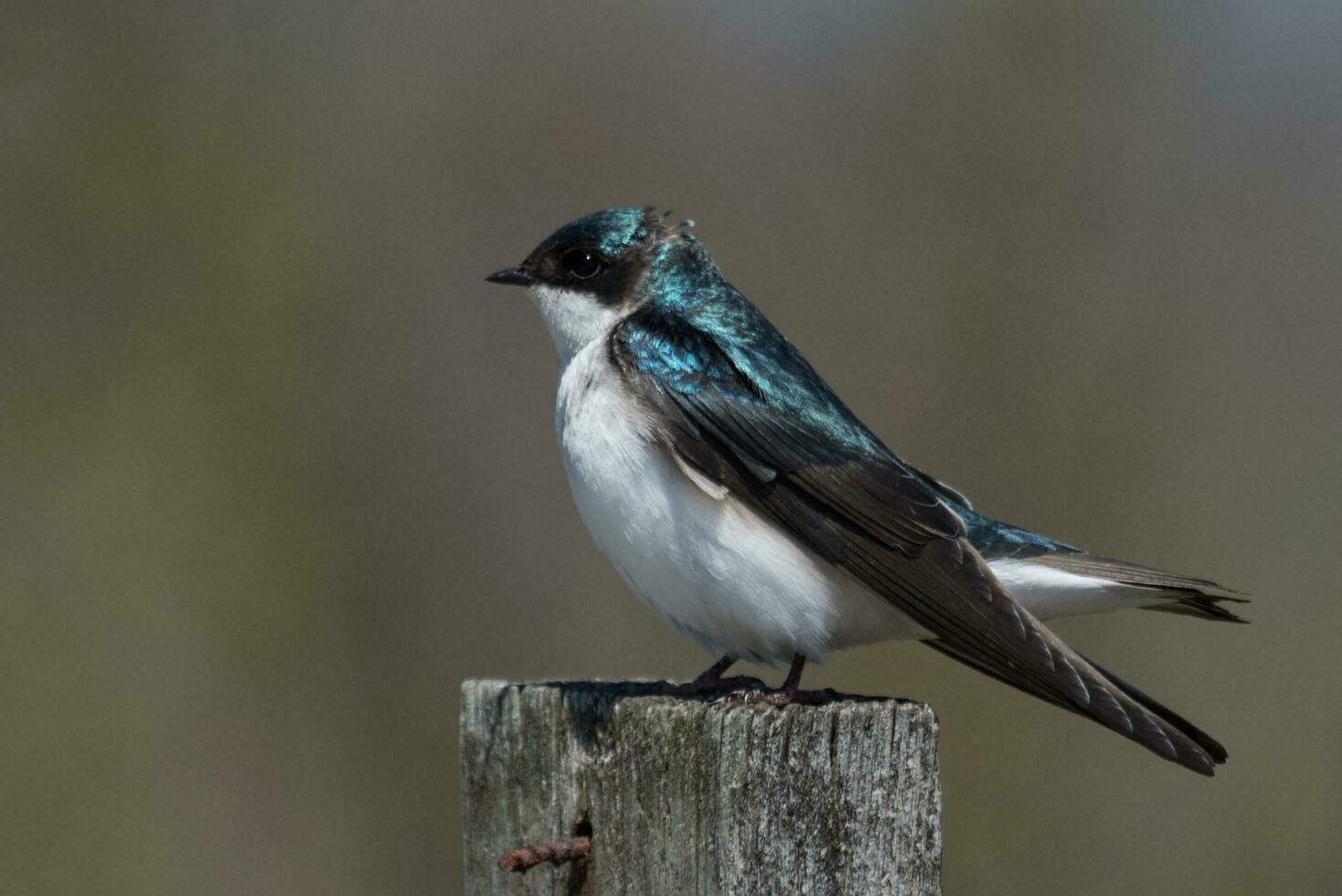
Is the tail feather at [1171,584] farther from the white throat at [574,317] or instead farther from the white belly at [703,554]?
the white throat at [574,317]

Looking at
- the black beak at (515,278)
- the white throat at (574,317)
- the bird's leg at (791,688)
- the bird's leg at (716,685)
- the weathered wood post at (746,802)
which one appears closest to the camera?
the weathered wood post at (746,802)

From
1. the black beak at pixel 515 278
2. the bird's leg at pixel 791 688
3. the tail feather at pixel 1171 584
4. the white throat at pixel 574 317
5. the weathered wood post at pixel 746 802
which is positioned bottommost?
the weathered wood post at pixel 746 802

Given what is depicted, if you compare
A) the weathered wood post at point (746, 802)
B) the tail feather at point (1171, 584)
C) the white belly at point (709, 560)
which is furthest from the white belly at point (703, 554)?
the weathered wood post at point (746, 802)

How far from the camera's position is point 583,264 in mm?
3012

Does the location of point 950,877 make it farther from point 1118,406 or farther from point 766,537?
point 766,537

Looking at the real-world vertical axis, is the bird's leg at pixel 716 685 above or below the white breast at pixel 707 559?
below

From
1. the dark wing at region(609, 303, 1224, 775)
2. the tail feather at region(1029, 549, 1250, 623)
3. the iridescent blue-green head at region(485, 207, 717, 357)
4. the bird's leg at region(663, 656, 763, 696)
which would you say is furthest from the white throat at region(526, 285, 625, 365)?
the tail feather at region(1029, 549, 1250, 623)

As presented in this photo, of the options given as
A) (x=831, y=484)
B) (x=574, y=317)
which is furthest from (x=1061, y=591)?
(x=574, y=317)

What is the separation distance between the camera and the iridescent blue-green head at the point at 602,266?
2.96 metres

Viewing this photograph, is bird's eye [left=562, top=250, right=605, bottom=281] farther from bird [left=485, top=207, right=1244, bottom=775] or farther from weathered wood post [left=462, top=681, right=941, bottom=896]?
weathered wood post [left=462, top=681, right=941, bottom=896]

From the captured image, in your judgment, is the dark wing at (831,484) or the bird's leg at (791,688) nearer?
the bird's leg at (791,688)

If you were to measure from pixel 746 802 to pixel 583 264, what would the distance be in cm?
158

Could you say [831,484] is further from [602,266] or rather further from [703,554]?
[602,266]

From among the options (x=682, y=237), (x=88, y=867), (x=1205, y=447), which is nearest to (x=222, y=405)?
(x=88, y=867)
